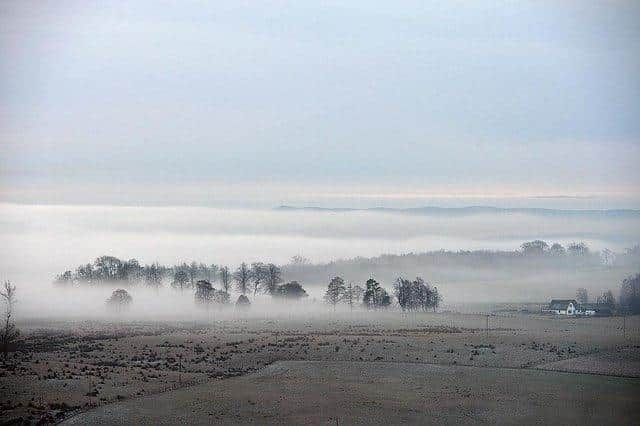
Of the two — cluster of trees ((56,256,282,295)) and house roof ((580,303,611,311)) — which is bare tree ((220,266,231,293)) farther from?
house roof ((580,303,611,311))

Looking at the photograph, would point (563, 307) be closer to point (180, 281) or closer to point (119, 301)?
point (119, 301)

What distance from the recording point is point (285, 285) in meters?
93.1

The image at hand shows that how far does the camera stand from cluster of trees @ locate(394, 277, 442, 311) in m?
84.6

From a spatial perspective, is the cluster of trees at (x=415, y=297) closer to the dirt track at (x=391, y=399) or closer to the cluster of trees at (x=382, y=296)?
the cluster of trees at (x=382, y=296)

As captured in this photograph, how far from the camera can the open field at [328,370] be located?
105ft

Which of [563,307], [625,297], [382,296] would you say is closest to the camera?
[625,297]

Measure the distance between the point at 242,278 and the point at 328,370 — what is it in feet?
187

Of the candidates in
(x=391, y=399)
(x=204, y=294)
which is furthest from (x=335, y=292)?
(x=391, y=399)

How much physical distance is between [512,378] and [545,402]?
5.63 metres

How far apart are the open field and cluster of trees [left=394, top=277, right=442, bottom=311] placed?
20.7 m

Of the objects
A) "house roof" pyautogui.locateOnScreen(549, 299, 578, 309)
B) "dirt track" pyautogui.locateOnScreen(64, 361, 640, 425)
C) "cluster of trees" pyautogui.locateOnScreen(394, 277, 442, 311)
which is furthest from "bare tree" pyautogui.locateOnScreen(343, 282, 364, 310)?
"dirt track" pyautogui.locateOnScreen(64, 361, 640, 425)

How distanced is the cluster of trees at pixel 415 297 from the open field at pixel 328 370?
67.9 feet

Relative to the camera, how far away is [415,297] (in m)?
86.8

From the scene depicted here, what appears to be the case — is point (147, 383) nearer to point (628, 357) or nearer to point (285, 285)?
point (628, 357)
